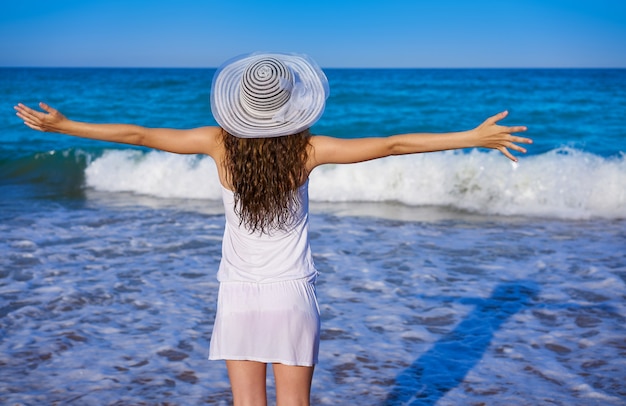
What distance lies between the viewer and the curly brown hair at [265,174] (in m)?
2.46

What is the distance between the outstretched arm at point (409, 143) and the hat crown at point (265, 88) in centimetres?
22

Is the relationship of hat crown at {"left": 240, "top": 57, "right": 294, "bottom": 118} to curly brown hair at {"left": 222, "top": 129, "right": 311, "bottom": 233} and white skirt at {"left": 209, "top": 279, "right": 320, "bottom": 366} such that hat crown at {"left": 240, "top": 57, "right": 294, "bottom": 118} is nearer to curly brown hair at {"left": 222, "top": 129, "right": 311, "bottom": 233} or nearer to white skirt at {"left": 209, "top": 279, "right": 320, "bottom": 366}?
curly brown hair at {"left": 222, "top": 129, "right": 311, "bottom": 233}

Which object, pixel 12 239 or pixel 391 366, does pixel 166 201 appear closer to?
pixel 12 239

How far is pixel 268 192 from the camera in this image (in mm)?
2486

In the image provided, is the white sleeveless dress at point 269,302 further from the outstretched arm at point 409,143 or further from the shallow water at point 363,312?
the shallow water at point 363,312

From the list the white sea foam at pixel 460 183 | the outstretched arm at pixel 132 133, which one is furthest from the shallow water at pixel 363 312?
the outstretched arm at pixel 132 133

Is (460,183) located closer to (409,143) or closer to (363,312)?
(363,312)

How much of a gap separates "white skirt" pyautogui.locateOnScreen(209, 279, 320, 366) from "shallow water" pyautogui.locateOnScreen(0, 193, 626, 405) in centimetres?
165

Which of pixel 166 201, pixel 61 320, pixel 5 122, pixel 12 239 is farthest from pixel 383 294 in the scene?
pixel 5 122

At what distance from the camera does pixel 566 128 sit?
1891 cm

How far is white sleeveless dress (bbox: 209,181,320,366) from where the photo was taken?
252cm

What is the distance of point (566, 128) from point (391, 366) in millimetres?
16012

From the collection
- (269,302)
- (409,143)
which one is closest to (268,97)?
(409,143)

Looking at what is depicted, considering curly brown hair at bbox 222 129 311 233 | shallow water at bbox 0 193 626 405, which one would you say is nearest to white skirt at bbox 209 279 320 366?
curly brown hair at bbox 222 129 311 233
